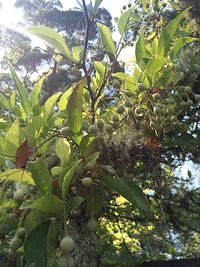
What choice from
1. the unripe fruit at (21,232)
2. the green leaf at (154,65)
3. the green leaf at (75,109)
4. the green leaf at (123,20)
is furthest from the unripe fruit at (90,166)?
the green leaf at (123,20)

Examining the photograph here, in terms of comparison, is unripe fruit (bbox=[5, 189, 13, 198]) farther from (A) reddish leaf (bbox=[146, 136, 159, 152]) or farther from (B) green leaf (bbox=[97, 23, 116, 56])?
(B) green leaf (bbox=[97, 23, 116, 56])

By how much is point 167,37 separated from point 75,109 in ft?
1.53

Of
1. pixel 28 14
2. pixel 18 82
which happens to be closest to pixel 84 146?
pixel 18 82

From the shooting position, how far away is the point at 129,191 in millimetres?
1100

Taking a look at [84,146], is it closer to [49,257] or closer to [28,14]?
[49,257]

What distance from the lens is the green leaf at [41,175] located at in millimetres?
999

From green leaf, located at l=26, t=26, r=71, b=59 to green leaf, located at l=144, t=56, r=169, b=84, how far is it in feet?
0.84

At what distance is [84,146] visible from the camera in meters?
1.15

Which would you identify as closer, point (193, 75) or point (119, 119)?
point (119, 119)

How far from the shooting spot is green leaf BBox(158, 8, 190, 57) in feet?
4.51

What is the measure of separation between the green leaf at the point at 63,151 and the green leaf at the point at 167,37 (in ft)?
1.66

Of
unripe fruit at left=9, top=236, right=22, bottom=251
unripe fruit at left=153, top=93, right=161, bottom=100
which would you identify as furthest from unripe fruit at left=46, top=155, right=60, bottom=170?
unripe fruit at left=153, top=93, right=161, bottom=100

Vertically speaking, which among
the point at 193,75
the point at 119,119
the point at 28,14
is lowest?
the point at 119,119

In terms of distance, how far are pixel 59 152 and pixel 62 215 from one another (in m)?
0.17
